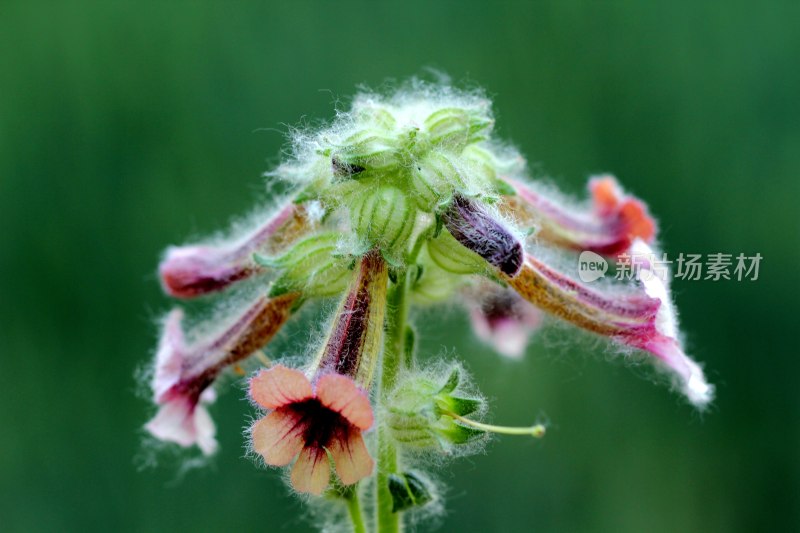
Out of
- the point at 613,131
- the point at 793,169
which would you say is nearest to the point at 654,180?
the point at 613,131

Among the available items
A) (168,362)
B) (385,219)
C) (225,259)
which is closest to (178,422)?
(168,362)

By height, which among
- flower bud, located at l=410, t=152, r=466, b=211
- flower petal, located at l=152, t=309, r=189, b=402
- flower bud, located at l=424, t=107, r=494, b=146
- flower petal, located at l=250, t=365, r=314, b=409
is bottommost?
flower petal, located at l=250, t=365, r=314, b=409

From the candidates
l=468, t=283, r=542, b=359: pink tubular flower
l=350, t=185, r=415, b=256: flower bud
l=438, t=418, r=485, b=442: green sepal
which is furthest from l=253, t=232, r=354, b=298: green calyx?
l=468, t=283, r=542, b=359: pink tubular flower

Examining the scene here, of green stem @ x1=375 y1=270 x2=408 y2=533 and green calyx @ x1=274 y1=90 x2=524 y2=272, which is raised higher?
green calyx @ x1=274 y1=90 x2=524 y2=272

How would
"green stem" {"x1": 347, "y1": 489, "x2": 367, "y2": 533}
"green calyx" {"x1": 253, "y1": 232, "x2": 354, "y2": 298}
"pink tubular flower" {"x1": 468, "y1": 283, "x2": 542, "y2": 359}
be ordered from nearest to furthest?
1. "green calyx" {"x1": 253, "y1": 232, "x2": 354, "y2": 298}
2. "green stem" {"x1": 347, "y1": 489, "x2": 367, "y2": 533}
3. "pink tubular flower" {"x1": 468, "y1": 283, "x2": 542, "y2": 359}

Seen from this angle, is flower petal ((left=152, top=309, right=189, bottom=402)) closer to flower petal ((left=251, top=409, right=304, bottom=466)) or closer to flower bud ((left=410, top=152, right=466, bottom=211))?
flower petal ((left=251, top=409, right=304, bottom=466))

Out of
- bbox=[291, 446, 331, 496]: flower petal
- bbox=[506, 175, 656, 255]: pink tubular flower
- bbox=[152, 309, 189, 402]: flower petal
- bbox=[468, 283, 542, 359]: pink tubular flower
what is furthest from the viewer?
bbox=[468, 283, 542, 359]: pink tubular flower

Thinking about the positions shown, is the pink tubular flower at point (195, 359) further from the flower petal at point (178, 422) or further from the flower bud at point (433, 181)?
the flower bud at point (433, 181)

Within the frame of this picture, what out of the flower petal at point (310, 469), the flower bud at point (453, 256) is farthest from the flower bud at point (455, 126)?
the flower petal at point (310, 469)
